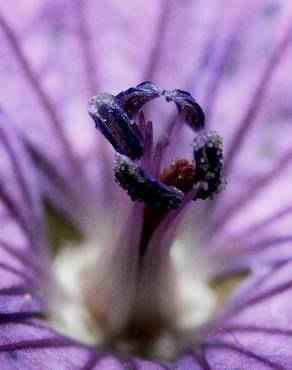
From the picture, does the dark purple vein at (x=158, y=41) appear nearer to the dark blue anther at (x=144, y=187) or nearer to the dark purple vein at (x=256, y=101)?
the dark purple vein at (x=256, y=101)

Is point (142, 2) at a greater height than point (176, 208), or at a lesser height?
greater

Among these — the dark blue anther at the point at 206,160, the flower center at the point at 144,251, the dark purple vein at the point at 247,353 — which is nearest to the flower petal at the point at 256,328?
the dark purple vein at the point at 247,353

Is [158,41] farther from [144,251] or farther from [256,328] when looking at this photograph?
[256,328]

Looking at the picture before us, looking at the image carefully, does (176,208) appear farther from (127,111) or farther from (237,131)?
(237,131)

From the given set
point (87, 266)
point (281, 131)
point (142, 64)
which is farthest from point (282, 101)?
point (87, 266)

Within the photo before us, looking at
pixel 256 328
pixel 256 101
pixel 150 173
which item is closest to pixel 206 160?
pixel 150 173

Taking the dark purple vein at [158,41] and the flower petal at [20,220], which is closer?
the flower petal at [20,220]
